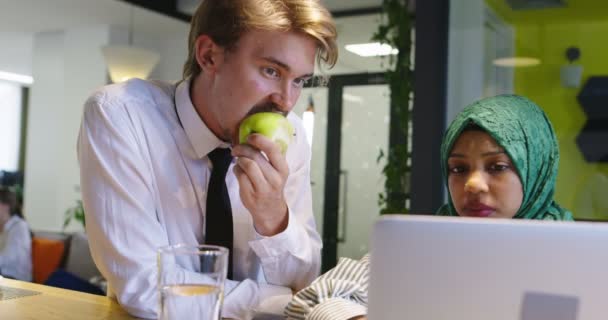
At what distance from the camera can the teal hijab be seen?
1.25 meters

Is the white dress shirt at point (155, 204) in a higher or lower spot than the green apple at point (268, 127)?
lower

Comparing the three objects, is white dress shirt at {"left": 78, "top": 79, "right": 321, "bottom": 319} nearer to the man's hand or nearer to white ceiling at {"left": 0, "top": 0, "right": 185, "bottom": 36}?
the man's hand

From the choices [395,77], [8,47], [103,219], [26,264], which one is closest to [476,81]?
[395,77]

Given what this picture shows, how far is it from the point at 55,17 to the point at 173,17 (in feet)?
4.30

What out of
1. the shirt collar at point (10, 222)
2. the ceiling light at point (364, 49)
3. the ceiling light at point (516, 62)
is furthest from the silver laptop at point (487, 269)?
the ceiling light at point (364, 49)

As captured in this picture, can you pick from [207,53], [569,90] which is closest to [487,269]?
[207,53]

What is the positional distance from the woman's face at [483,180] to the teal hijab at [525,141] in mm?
20

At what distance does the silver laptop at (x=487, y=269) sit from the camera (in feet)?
1.77

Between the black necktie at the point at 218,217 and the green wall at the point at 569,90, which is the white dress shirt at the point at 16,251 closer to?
the green wall at the point at 569,90

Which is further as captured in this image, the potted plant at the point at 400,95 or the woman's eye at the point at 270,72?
the potted plant at the point at 400,95

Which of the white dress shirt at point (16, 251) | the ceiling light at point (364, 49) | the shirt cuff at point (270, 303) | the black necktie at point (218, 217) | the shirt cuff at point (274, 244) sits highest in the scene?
the ceiling light at point (364, 49)

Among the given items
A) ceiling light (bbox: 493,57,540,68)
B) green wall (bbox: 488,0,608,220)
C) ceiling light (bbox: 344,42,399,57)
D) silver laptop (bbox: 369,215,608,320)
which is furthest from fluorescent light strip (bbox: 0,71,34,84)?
silver laptop (bbox: 369,215,608,320)

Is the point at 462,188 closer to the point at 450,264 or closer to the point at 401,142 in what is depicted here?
the point at 450,264

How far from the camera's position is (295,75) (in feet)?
4.24
